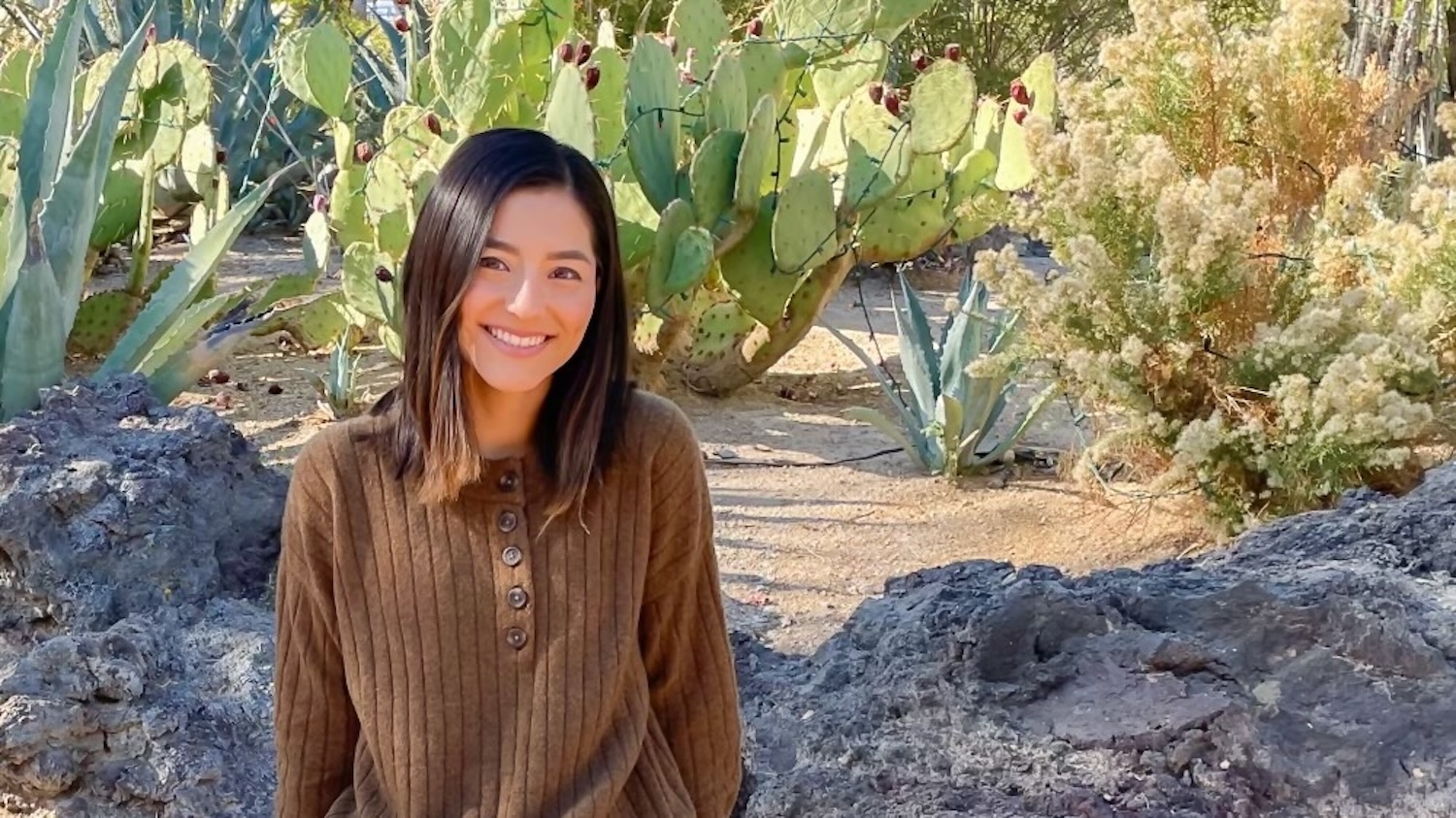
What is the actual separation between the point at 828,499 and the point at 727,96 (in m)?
1.27

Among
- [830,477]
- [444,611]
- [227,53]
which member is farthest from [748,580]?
[227,53]

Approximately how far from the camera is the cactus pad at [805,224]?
→ 14.4 feet

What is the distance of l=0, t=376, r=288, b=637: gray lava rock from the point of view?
2.23 metres

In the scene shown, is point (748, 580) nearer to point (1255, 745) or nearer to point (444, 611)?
point (1255, 745)

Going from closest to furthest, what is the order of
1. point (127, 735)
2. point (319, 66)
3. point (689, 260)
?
point (127, 735), point (689, 260), point (319, 66)

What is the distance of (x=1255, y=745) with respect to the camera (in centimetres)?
166

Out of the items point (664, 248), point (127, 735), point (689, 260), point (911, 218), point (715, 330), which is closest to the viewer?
point (127, 735)

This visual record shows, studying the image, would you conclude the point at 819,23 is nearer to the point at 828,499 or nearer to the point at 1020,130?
the point at 1020,130

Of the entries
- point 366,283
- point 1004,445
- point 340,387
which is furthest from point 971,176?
point 340,387

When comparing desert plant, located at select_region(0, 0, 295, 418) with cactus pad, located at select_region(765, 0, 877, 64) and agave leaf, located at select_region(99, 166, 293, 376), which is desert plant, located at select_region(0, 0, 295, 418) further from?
cactus pad, located at select_region(765, 0, 877, 64)

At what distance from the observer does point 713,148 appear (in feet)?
14.3

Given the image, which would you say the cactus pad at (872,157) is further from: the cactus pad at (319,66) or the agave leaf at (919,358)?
the cactus pad at (319,66)

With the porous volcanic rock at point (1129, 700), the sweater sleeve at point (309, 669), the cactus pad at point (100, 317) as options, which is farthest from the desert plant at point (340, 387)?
the sweater sleeve at point (309, 669)

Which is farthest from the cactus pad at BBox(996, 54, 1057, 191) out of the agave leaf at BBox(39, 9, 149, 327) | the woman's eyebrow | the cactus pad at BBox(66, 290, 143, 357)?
the woman's eyebrow
